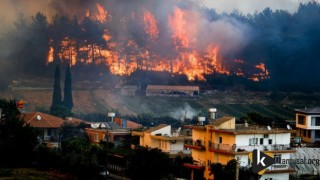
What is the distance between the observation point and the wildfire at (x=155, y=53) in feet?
371

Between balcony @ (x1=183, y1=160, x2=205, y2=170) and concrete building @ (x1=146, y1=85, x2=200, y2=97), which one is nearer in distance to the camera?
balcony @ (x1=183, y1=160, x2=205, y2=170)

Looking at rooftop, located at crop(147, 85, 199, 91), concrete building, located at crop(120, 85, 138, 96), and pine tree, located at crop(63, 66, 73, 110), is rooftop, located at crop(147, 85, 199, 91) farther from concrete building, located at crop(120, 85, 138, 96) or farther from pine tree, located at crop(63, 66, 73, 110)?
pine tree, located at crop(63, 66, 73, 110)

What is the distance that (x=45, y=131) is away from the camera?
224 feet

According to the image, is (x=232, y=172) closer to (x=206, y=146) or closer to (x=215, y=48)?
(x=206, y=146)

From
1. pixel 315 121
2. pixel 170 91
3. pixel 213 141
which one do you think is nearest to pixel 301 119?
pixel 315 121

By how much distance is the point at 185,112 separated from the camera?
88.1 m

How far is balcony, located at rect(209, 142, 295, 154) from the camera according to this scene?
42.6 metres

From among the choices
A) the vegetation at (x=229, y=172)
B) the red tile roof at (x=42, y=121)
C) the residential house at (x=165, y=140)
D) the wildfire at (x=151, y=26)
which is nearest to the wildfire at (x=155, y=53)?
the wildfire at (x=151, y=26)

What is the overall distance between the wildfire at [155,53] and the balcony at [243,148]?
66083mm

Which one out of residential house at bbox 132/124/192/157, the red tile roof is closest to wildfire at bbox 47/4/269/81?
the red tile roof

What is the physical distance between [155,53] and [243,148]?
74.1 metres

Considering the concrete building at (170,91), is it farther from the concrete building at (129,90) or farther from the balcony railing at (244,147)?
the balcony railing at (244,147)

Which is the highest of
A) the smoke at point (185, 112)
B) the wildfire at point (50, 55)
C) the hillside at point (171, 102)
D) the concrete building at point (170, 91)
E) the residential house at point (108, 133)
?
the wildfire at point (50, 55)

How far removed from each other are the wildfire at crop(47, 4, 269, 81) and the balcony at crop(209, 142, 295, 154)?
217 feet
